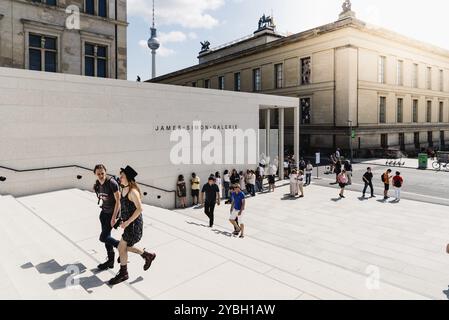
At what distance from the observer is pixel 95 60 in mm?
21219

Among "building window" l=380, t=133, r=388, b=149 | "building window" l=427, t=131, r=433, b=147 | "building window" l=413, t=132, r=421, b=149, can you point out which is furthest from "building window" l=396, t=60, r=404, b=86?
"building window" l=427, t=131, r=433, b=147

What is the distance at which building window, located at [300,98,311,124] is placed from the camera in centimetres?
4115

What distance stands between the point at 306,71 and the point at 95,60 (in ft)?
90.3

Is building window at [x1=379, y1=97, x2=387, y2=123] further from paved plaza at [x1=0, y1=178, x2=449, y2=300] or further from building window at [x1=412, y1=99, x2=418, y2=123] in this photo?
paved plaza at [x1=0, y1=178, x2=449, y2=300]

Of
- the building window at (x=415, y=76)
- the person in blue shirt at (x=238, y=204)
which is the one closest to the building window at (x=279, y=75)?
the building window at (x=415, y=76)

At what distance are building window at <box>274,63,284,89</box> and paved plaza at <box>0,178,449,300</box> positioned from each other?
106 feet

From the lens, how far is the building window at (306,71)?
40.4 meters

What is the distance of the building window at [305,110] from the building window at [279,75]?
171 inches

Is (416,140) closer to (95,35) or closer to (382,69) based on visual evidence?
(382,69)

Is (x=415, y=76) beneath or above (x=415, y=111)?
above

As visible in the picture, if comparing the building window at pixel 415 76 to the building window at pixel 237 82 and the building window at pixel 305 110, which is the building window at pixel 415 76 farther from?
the building window at pixel 237 82

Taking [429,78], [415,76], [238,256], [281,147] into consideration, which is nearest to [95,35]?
[281,147]

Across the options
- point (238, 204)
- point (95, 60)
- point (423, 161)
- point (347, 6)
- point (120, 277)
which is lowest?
point (120, 277)

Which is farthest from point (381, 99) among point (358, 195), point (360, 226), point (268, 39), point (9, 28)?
point (9, 28)
